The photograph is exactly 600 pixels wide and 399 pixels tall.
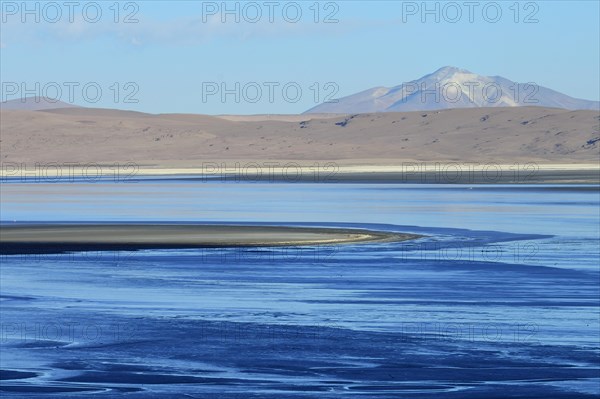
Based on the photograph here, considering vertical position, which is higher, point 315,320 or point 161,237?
point 161,237

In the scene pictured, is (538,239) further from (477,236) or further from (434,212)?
(434,212)

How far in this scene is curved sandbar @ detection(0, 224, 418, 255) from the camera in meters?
34.9

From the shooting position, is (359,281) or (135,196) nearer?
(359,281)

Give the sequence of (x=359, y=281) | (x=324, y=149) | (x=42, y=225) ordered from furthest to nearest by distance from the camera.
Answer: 1. (x=324, y=149)
2. (x=42, y=225)
3. (x=359, y=281)

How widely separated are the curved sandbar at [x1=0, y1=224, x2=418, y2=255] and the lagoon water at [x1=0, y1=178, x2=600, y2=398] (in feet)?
5.73

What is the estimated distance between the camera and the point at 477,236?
126 ft

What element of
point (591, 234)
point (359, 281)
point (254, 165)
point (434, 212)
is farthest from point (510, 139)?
point (359, 281)

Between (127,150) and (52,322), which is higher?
(127,150)

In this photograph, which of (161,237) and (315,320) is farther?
(161,237)

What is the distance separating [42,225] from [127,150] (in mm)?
152101

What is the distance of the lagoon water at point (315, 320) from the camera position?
51.0ft

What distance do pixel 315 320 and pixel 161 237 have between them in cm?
1807

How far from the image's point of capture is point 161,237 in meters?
37.9

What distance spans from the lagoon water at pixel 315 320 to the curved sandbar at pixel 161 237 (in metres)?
1.75
